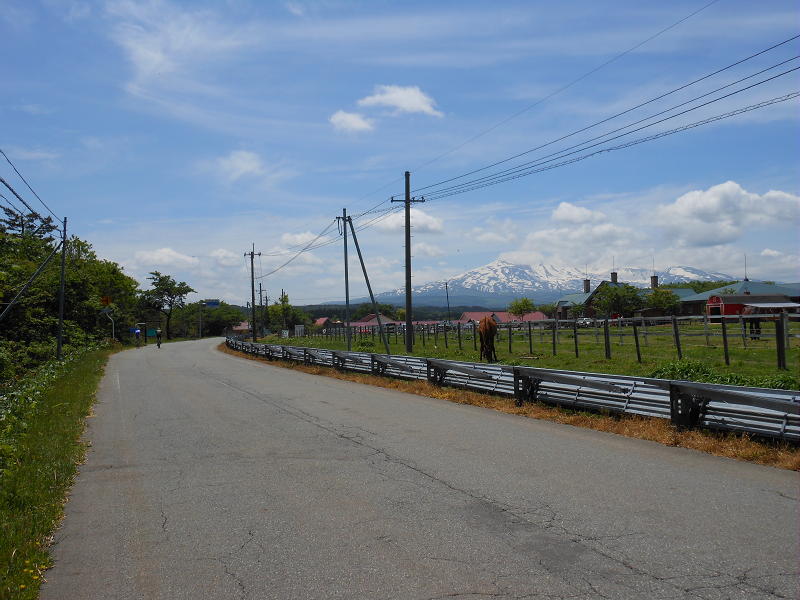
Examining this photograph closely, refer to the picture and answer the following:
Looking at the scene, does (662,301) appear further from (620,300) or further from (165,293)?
(165,293)

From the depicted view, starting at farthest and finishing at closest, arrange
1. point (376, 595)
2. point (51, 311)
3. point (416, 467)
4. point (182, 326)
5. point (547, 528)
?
point (182, 326)
point (51, 311)
point (416, 467)
point (547, 528)
point (376, 595)

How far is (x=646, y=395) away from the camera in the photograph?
10523 mm

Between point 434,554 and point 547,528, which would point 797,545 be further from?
point 434,554

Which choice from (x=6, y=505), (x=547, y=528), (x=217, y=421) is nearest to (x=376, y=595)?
(x=547, y=528)

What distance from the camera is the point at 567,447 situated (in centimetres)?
918

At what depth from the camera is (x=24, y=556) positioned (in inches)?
207

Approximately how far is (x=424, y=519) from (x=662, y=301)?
9147 centimetres

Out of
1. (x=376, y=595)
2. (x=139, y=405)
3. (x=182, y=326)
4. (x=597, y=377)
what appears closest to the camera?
(x=376, y=595)

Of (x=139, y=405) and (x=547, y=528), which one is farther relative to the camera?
(x=139, y=405)

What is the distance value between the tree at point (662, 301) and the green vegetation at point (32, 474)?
84.1m

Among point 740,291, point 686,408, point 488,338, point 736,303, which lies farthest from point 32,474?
point 740,291

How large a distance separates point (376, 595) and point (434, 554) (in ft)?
2.73

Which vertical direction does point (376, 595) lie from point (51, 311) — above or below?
below

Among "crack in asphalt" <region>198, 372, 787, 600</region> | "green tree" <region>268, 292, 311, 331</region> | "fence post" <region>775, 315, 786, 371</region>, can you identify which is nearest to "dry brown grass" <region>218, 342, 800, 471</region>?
"crack in asphalt" <region>198, 372, 787, 600</region>
